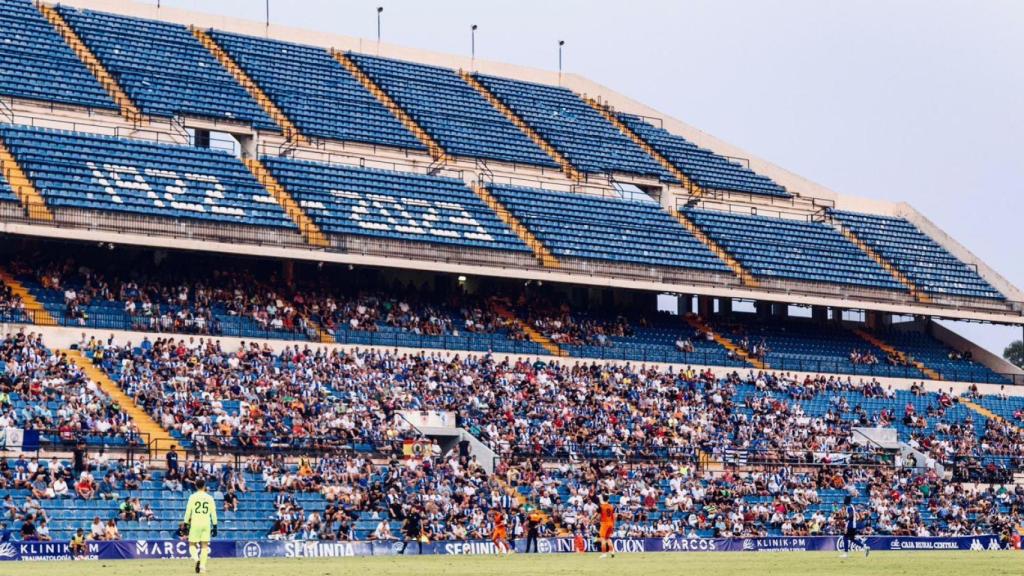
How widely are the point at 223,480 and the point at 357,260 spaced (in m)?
17.1

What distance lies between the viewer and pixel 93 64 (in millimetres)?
69938

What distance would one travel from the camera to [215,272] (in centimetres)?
6225

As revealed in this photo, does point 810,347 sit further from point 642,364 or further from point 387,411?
point 387,411

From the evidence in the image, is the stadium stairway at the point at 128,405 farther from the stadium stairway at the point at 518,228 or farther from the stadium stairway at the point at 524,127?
the stadium stairway at the point at 524,127

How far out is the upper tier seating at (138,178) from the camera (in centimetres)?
5931

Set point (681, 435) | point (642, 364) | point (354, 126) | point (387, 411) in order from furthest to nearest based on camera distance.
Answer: point (354, 126)
point (642, 364)
point (681, 435)
point (387, 411)

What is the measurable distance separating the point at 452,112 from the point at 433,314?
1625 cm

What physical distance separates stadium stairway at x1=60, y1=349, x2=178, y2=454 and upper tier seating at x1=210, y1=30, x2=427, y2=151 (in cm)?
2104

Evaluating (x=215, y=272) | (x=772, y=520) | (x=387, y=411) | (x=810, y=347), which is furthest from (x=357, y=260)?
(x=810, y=347)

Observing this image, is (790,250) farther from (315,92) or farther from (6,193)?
(6,193)

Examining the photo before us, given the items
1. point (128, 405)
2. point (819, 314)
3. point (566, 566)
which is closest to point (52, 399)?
point (128, 405)

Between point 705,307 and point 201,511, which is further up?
point 705,307

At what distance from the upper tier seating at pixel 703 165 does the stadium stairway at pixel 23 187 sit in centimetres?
3482

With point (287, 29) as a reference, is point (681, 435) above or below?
below
